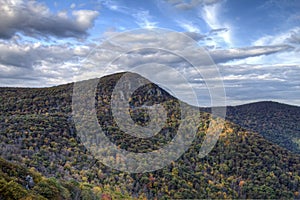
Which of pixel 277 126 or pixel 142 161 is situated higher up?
pixel 277 126

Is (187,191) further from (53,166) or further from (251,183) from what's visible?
(53,166)

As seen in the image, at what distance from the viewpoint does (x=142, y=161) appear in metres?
79.1

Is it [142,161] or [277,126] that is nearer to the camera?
[142,161]

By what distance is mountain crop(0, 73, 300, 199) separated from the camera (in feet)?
221

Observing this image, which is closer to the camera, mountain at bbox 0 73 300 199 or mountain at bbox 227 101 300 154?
mountain at bbox 0 73 300 199

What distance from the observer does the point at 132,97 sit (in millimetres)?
118438

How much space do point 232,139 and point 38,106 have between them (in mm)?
63259

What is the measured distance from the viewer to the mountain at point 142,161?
6744cm

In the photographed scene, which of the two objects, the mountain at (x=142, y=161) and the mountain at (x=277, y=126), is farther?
the mountain at (x=277, y=126)

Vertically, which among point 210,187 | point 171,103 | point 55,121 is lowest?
point 210,187

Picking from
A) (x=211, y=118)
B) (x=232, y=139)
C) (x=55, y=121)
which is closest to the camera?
(x=55, y=121)

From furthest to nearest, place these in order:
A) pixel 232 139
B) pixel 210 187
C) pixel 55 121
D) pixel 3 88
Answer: pixel 3 88 → pixel 232 139 → pixel 55 121 → pixel 210 187

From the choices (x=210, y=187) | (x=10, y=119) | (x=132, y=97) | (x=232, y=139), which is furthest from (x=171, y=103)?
(x=10, y=119)

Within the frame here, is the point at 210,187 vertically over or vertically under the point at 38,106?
under
